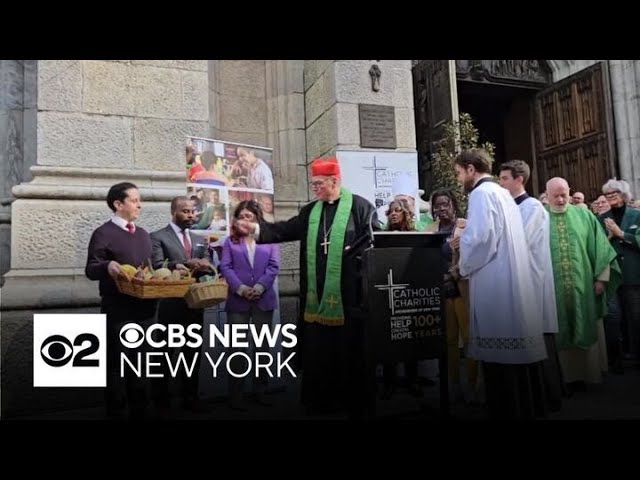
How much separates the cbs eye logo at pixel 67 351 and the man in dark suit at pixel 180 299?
1.62 ft

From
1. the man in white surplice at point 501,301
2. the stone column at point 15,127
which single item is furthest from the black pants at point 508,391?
the stone column at point 15,127

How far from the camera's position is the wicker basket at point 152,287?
363 centimetres

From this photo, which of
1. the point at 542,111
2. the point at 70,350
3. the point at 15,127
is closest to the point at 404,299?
the point at 70,350

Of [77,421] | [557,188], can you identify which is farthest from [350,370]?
[557,188]

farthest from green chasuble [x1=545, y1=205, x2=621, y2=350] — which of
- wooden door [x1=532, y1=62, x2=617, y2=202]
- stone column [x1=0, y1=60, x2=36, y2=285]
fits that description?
stone column [x1=0, y1=60, x2=36, y2=285]

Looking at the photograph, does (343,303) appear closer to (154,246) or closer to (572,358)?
(154,246)

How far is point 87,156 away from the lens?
4.67 metres

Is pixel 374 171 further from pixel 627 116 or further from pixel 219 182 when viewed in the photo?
pixel 627 116

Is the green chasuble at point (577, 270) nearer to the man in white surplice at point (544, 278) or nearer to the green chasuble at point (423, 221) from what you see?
the man in white surplice at point (544, 278)

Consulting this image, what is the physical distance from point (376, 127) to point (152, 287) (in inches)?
134

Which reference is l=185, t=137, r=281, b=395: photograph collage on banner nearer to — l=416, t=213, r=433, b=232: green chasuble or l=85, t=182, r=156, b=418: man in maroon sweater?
l=85, t=182, r=156, b=418: man in maroon sweater

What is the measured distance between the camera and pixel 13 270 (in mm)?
4371

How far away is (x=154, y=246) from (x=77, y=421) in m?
1.35

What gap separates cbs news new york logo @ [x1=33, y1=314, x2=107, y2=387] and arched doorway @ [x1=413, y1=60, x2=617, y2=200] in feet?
19.0
